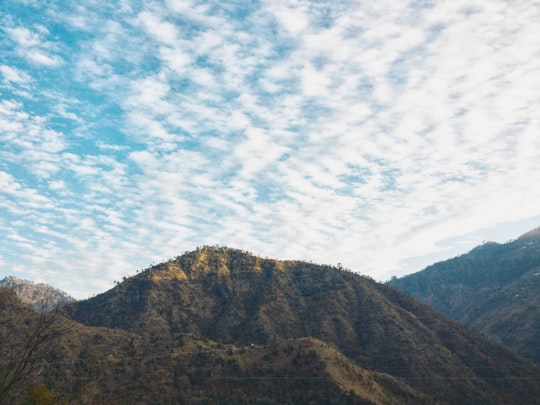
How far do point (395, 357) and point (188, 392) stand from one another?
7501 centimetres

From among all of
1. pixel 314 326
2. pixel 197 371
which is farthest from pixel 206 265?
pixel 197 371

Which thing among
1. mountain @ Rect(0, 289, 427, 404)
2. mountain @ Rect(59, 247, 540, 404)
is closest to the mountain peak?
mountain @ Rect(59, 247, 540, 404)

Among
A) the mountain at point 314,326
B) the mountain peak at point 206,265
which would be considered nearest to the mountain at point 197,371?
the mountain at point 314,326

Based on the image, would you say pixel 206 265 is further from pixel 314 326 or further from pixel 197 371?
pixel 197 371

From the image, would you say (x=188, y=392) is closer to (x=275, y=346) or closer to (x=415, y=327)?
(x=275, y=346)

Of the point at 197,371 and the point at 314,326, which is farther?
the point at 314,326

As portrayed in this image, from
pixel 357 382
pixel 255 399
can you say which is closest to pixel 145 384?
pixel 255 399

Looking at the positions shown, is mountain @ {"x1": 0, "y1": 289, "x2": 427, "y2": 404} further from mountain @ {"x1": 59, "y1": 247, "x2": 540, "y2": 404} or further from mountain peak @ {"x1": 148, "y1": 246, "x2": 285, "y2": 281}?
mountain peak @ {"x1": 148, "y1": 246, "x2": 285, "y2": 281}

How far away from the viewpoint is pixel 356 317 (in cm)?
15775

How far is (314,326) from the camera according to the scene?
495ft

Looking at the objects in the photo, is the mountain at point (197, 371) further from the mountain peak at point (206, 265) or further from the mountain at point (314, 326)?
the mountain peak at point (206, 265)

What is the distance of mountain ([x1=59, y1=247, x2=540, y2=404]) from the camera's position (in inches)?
4213

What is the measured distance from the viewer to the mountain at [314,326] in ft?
351

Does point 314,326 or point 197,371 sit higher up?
point 314,326
